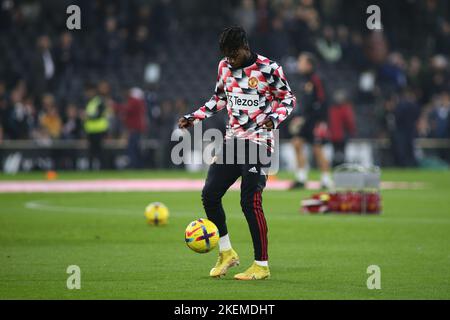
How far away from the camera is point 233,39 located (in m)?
11.1

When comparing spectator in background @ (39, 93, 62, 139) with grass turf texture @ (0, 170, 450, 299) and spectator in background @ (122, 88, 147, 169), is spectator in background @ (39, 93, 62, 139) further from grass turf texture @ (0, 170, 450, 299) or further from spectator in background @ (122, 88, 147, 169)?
grass turf texture @ (0, 170, 450, 299)

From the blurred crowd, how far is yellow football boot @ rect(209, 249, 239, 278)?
21.3m

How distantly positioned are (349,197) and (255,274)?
857 centimetres

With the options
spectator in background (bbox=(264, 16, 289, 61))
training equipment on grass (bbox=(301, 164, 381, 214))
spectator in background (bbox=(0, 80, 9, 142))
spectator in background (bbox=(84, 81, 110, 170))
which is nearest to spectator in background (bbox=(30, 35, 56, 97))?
spectator in background (bbox=(0, 80, 9, 142))

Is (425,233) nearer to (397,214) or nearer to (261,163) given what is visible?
(397,214)

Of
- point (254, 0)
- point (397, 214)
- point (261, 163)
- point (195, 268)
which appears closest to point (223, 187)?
point (261, 163)

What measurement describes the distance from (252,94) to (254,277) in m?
1.89

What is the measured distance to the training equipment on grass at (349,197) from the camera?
63.2 feet

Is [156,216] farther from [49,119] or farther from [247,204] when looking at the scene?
[49,119]

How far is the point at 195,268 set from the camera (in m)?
12.2

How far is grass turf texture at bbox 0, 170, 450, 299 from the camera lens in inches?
411

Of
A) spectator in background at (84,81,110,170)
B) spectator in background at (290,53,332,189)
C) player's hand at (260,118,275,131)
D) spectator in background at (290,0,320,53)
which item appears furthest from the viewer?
spectator in background at (290,0,320,53)

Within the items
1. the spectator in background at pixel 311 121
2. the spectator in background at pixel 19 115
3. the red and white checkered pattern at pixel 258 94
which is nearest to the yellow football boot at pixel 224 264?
the red and white checkered pattern at pixel 258 94

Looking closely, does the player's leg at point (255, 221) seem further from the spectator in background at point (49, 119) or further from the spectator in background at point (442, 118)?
the spectator in background at point (442, 118)
